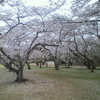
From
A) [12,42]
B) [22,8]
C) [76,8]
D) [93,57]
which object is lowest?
[93,57]

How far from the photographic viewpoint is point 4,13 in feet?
18.6

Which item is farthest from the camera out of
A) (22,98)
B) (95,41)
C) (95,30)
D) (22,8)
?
(95,41)

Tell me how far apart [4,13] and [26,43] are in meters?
3.97

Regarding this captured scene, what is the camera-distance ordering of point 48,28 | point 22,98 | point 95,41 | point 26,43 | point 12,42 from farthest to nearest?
point 95,41, point 26,43, point 12,42, point 48,28, point 22,98

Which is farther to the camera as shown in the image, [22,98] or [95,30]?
[95,30]

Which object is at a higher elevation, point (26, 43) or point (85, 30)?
point (85, 30)

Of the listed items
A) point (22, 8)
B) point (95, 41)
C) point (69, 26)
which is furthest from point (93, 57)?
point (22, 8)

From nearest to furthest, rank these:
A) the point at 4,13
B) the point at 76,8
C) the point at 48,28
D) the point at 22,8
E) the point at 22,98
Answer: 1. the point at 22,98
2. the point at 76,8
3. the point at 22,8
4. the point at 4,13
5. the point at 48,28

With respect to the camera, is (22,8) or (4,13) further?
(4,13)

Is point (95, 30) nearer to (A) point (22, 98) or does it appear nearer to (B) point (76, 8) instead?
(B) point (76, 8)

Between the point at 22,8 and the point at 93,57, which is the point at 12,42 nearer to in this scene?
the point at 22,8

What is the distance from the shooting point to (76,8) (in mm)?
4625

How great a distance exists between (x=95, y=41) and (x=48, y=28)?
→ 6.87 meters

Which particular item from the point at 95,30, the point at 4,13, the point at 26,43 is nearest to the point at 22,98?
the point at 4,13
